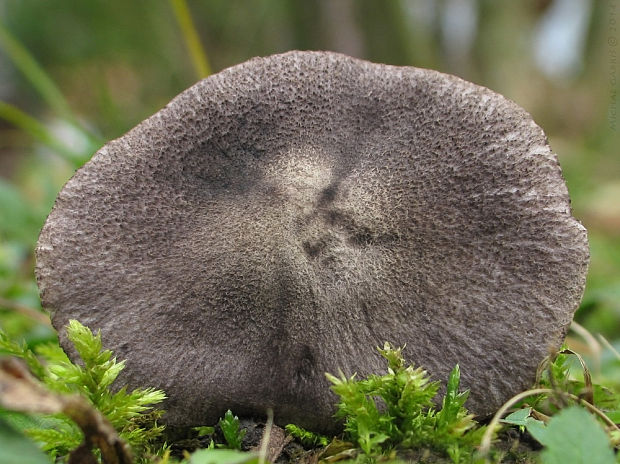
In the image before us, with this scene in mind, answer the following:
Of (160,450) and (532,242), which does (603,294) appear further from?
(160,450)

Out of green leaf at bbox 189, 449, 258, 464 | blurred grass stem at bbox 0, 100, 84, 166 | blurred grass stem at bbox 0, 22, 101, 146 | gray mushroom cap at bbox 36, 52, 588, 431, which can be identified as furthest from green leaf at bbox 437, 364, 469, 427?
blurred grass stem at bbox 0, 22, 101, 146

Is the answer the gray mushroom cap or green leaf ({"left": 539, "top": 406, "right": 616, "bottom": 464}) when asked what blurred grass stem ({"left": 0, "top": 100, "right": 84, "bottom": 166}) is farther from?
green leaf ({"left": 539, "top": 406, "right": 616, "bottom": 464})

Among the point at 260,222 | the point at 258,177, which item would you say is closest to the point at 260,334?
the point at 260,222

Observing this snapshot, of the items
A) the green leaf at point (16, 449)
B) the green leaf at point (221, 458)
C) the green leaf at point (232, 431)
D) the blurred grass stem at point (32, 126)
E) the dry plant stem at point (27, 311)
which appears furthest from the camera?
the blurred grass stem at point (32, 126)

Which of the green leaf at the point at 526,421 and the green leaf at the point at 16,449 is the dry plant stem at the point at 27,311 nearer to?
the green leaf at the point at 16,449

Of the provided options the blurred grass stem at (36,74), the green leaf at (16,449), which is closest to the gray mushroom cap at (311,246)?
the green leaf at (16,449)

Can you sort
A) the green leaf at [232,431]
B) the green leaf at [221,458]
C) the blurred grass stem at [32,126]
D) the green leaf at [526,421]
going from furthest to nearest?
1. the blurred grass stem at [32,126]
2. the green leaf at [232,431]
3. the green leaf at [526,421]
4. the green leaf at [221,458]
